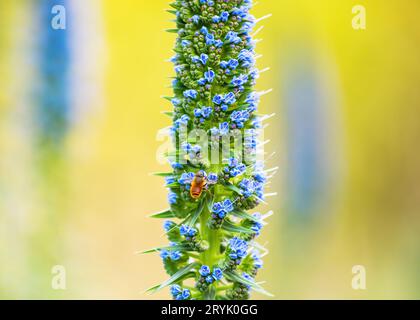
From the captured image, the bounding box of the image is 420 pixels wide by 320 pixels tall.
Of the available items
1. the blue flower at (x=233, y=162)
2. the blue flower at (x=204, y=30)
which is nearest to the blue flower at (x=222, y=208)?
the blue flower at (x=233, y=162)

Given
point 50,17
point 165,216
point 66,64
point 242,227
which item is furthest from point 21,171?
point 242,227

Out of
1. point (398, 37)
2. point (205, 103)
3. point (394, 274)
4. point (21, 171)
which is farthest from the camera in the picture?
point (398, 37)

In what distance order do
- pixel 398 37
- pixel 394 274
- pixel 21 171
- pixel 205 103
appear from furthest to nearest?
pixel 398 37 < pixel 394 274 < pixel 21 171 < pixel 205 103

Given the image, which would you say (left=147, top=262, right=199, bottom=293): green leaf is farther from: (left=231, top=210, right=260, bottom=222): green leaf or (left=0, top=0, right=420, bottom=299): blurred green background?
(left=0, top=0, right=420, bottom=299): blurred green background

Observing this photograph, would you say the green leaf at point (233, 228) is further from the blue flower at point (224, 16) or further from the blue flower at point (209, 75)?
the blue flower at point (224, 16)

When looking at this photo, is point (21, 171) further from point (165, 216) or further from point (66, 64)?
point (165, 216)

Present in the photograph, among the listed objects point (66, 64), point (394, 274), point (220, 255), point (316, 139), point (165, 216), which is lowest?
point (394, 274)

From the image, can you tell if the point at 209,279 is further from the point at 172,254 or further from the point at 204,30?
the point at 204,30
